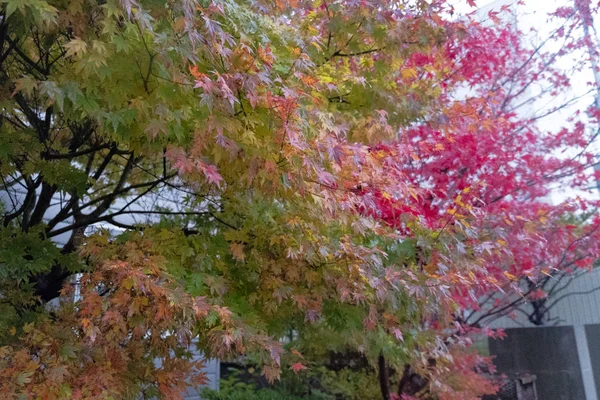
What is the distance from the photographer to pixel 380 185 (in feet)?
13.3

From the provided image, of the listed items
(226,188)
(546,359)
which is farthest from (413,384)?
(226,188)

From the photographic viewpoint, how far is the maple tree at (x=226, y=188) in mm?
3057

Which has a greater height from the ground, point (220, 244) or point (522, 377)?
point (220, 244)

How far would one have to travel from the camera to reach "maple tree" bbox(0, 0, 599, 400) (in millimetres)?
3057

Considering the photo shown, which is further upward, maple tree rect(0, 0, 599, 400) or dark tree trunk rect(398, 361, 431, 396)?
maple tree rect(0, 0, 599, 400)

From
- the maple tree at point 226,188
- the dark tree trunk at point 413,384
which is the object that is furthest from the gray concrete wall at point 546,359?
the maple tree at point 226,188

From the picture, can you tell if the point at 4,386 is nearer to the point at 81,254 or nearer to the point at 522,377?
the point at 81,254

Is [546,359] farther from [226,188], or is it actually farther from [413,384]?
[226,188]

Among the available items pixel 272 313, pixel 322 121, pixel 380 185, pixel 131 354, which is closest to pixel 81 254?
pixel 131 354

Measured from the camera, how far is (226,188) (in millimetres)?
3703

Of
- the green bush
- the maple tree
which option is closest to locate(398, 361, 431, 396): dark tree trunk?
the green bush

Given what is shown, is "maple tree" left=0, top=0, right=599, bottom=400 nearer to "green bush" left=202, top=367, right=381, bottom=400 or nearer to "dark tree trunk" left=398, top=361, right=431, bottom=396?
"dark tree trunk" left=398, top=361, right=431, bottom=396

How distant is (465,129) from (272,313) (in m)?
3.13

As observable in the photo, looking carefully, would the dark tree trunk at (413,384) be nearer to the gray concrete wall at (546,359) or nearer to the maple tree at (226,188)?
the maple tree at (226,188)
